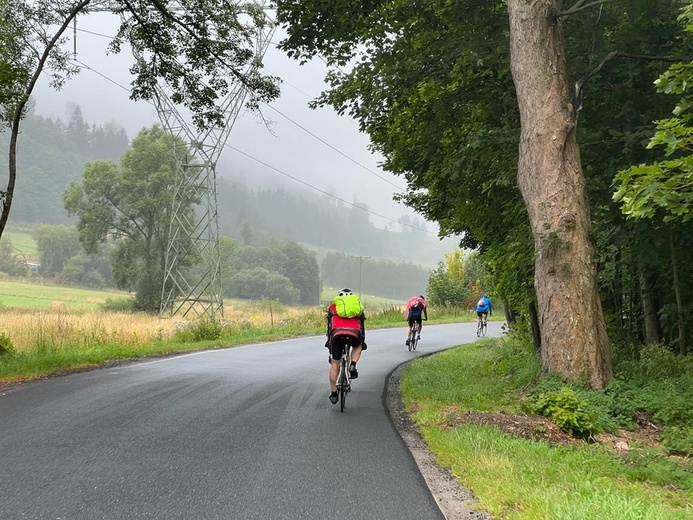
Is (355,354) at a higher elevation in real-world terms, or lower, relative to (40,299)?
lower

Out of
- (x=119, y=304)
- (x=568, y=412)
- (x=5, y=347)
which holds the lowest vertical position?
(x=568, y=412)

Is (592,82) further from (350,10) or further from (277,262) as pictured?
(277,262)

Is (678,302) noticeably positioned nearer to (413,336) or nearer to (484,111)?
(484,111)

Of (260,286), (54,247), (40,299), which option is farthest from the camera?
(260,286)

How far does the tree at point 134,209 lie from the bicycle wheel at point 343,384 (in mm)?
47928

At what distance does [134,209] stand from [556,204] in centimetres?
5437

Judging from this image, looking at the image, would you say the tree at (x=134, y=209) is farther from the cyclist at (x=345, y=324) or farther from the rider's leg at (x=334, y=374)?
the rider's leg at (x=334, y=374)

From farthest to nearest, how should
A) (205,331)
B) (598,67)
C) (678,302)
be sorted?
(205,331) → (678,302) → (598,67)

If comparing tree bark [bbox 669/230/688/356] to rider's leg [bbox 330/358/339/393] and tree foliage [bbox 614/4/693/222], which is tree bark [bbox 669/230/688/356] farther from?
rider's leg [bbox 330/358/339/393]

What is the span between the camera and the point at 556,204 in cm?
716

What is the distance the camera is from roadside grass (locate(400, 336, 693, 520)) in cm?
352

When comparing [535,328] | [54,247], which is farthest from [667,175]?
[54,247]

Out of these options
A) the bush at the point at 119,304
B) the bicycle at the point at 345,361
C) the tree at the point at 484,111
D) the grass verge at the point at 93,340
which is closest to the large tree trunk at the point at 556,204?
the tree at the point at 484,111

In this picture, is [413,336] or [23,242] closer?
[413,336]
